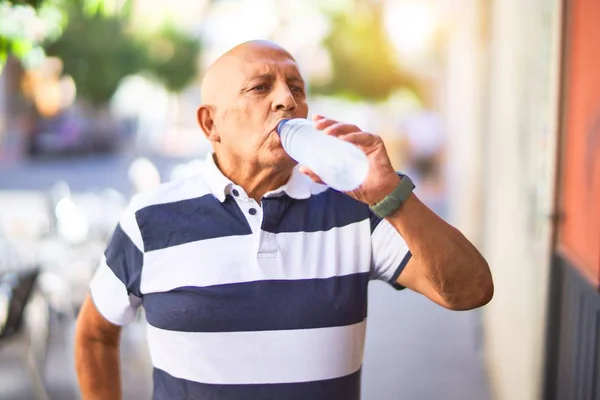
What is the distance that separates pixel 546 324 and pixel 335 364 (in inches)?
62.3

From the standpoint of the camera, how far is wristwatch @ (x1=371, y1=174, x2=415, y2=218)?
55.9 inches

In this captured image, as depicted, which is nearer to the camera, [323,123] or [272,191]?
[323,123]

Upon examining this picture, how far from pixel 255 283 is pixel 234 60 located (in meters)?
0.50

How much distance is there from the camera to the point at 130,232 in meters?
1.80

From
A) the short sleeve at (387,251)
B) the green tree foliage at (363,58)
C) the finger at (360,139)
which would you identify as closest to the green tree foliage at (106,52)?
the green tree foliage at (363,58)

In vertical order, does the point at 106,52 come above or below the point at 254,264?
above

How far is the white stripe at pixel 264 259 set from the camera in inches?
67.0

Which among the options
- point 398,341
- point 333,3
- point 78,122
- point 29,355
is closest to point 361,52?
point 78,122

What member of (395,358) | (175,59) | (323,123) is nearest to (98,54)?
(175,59)

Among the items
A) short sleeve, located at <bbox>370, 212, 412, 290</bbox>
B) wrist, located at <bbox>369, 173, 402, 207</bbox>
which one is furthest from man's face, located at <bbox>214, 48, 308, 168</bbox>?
wrist, located at <bbox>369, 173, 402, 207</bbox>

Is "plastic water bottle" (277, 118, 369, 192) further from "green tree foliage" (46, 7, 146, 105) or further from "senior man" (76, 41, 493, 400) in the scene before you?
"green tree foliage" (46, 7, 146, 105)

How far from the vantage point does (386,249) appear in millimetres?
1720

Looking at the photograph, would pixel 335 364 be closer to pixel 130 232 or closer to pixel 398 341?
pixel 130 232

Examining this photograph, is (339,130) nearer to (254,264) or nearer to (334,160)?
(334,160)
